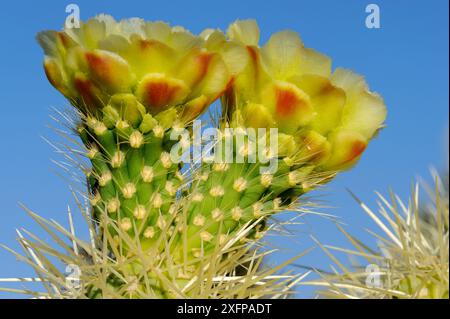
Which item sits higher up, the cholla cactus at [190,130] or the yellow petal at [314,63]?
the yellow petal at [314,63]

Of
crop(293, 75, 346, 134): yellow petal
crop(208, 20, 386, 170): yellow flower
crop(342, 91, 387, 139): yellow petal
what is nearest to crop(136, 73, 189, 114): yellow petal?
crop(208, 20, 386, 170): yellow flower

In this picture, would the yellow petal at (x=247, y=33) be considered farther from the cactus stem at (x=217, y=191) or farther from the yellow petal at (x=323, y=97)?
the cactus stem at (x=217, y=191)

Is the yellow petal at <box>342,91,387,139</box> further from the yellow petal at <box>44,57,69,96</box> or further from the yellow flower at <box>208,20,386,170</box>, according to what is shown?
the yellow petal at <box>44,57,69,96</box>

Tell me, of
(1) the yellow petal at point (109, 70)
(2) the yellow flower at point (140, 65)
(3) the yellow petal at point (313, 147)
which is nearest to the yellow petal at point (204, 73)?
(2) the yellow flower at point (140, 65)

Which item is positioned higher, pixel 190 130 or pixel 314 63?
pixel 314 63

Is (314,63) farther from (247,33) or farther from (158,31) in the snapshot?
(158,31)

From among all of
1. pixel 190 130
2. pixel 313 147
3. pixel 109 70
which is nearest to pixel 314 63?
pixel 313 147

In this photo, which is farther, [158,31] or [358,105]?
[358,105]
